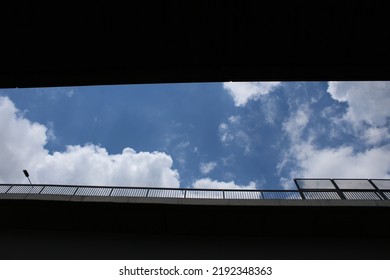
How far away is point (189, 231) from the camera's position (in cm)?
1179

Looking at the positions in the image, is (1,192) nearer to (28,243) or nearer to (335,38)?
(28,243)

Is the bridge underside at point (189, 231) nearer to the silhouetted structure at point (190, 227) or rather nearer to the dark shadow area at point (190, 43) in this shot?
the silhouetted structure at point (190, 227)

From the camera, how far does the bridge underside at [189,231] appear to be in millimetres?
11000

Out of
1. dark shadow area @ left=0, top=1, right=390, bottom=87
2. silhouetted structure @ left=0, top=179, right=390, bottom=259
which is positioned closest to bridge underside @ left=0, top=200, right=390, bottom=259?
silhouetted structure @ left=0, top=179, right=390, bottom=259

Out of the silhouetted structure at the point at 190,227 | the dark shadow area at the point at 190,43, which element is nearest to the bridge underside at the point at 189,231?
the silhouetted structure at the point at 190,227

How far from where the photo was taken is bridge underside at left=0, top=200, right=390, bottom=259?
11.0 m

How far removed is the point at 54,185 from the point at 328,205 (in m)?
12.1

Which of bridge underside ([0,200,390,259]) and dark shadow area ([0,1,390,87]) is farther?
bridge underside ([0,200,390,259])

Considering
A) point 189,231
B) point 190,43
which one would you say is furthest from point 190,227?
point 190,43

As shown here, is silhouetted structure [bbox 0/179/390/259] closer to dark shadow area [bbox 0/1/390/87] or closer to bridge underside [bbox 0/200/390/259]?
bridge underside [bbox 0/200/390/259]

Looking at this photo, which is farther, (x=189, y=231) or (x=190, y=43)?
(x=189, y=231)

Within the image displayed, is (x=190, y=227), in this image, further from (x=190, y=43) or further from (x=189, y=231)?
(x=190, y=43)

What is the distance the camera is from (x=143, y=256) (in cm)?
1107

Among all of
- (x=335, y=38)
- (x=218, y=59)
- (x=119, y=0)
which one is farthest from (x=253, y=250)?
(x=119, y=0)
